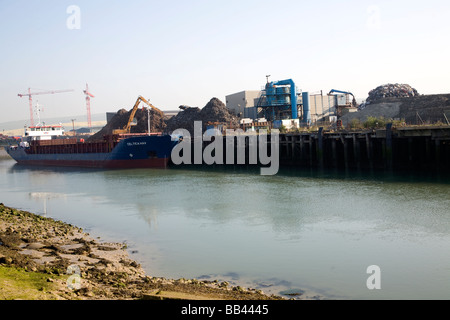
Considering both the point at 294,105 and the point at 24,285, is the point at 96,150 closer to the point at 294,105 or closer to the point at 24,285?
the point at 294,105

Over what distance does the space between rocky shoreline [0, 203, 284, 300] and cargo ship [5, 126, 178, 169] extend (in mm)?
30878

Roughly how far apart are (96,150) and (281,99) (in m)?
26.5

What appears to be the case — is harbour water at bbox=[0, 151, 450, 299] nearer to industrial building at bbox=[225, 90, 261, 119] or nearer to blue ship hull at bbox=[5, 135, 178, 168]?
blue ship hull at bbox=[5, 135, 178, 168]

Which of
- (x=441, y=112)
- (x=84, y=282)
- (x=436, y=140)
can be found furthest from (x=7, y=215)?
(x=441, y=112)

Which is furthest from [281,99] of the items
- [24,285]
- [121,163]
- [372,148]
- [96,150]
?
[24,285]

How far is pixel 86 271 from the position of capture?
1180 cm

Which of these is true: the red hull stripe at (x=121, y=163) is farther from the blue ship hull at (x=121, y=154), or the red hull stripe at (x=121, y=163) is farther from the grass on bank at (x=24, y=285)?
the grass on bank at (x=24, y=285)

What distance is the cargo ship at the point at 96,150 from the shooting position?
48844mm

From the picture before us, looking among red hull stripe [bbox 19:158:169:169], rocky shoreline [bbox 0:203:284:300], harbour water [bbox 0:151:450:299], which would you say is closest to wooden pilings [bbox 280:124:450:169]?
harbour water [bbox 0:151:450:299]

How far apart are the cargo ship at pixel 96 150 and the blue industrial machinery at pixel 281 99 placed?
671 inches

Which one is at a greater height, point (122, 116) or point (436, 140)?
point (122, 116)
